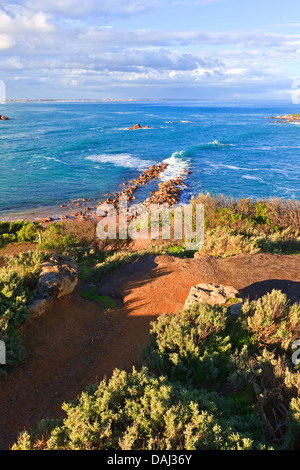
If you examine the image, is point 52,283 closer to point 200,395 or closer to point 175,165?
point 200,395

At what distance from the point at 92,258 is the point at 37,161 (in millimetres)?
39967

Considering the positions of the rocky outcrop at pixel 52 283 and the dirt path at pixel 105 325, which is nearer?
the dirt path at pixel 105 325

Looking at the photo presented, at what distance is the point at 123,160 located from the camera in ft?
167

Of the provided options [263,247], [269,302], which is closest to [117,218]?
[263,247]

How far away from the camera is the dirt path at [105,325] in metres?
5.59

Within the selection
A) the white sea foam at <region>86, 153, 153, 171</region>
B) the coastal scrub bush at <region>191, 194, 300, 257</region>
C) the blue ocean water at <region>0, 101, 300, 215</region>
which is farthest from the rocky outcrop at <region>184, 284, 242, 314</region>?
the white sea foam at <region>86, 153, 153, 171</region>

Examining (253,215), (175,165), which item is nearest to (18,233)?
(253,215)

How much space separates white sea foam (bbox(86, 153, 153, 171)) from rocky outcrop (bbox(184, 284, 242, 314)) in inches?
1536

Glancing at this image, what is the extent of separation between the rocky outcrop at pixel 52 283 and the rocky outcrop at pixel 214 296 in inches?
148

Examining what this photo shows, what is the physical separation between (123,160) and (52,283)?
1753 inches

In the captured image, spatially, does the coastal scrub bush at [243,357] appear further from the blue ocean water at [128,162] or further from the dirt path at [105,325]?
the blue ocean water at [128,162]

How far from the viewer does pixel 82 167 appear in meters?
45.9

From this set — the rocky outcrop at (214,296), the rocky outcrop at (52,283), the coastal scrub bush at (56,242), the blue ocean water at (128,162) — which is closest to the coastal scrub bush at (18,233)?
the coastal scrub bush at (56,242)
